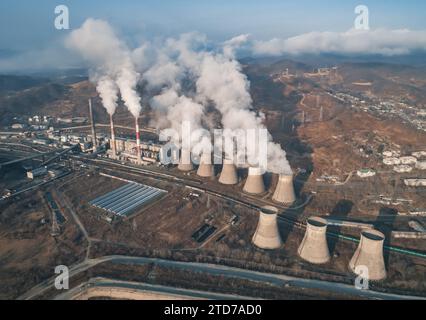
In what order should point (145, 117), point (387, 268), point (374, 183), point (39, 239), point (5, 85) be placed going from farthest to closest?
point (5, 85)
point (145, 117)
point (374, 183)
point (39, 239)
point (387, 268)

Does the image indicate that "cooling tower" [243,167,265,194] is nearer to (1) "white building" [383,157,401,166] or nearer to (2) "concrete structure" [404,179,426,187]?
(2) "concrete structure" [404,179,426,187]

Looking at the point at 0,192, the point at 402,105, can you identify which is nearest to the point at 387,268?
the point at 0,192

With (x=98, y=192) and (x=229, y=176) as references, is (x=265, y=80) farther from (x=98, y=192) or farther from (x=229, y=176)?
(x=98, y=192)

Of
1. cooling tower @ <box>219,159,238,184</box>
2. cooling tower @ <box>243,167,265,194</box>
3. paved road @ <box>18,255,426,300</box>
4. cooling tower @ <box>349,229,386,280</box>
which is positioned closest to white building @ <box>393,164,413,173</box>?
cooling tower @ <box>243,167,265,194</box>

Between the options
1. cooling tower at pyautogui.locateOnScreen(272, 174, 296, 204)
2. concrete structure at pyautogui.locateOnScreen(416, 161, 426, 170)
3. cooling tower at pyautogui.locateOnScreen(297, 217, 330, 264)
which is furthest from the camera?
concrete structure at pyautogui.locateOnScreen(416, 161, 426, 170)

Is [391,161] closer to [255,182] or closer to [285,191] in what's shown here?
[285,191]

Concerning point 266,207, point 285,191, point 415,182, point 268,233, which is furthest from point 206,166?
point 415,182
